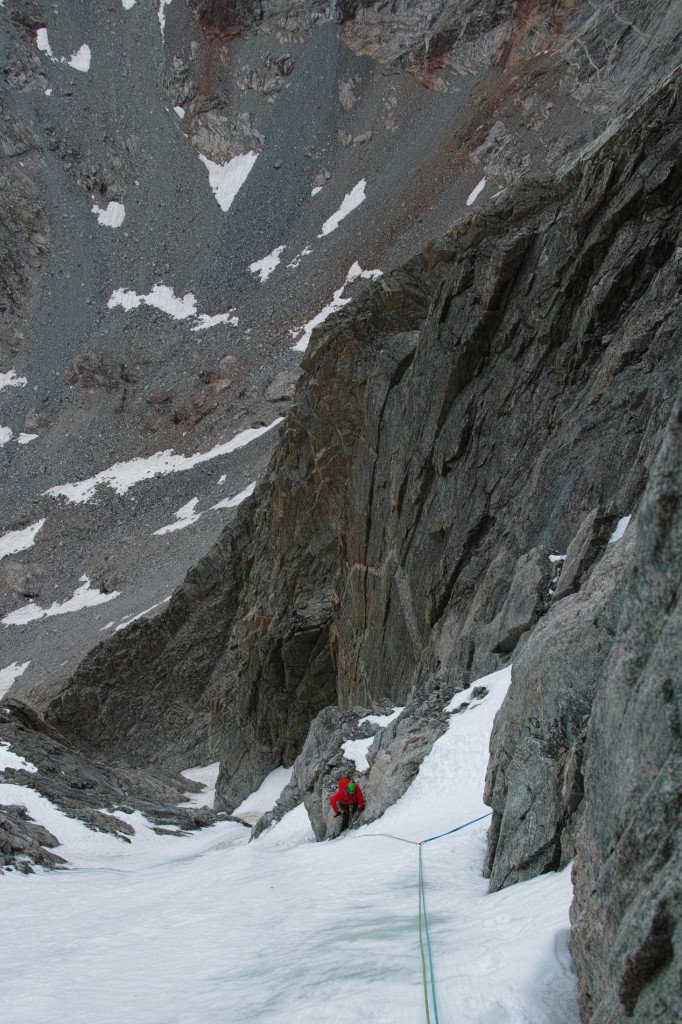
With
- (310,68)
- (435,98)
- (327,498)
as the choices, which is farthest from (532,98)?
(327,498)

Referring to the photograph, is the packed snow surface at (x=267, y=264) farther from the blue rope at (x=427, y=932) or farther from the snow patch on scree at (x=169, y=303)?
the blue rope at (x=427, y=932)

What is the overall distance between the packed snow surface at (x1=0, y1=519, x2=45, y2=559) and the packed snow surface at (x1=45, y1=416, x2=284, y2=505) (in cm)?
383

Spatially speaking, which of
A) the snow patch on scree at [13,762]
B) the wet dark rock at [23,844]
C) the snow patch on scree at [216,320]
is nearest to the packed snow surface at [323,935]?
the wet dark rock at [23,844]

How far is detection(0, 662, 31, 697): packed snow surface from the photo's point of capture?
1801 inches

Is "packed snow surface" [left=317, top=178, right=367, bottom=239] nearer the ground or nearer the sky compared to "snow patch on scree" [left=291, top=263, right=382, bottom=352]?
nearer the sky

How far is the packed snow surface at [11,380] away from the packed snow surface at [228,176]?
107 ft

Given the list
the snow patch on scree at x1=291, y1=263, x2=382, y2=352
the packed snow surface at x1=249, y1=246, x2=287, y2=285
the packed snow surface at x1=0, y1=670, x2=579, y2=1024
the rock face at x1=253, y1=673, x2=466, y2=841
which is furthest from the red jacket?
the packed snow surface at x1=249, y1=246, x2=287, y2=285

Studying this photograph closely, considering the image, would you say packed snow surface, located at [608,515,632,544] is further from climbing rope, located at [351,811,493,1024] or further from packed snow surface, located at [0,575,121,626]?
packed snow surface, located at [0,575,121,626]

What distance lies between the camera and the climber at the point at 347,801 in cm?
1307

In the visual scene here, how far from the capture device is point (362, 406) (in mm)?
27766

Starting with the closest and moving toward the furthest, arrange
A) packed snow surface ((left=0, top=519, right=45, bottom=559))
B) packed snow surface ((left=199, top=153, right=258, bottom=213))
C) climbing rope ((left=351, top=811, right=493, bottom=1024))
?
1. climbing rope ((left=351, top=811, right=493, bottom=1024))
2. packed snow surface ((left=0, top=519, right=45, bottom=559))
3. packed snow surface ((left=199, top=153, right=258, bottom=213))

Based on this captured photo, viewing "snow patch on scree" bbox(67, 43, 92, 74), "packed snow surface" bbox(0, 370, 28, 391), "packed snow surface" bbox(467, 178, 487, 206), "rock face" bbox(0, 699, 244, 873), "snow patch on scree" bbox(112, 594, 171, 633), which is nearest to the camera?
"rock face" bbox(0, 699, 244, 873)

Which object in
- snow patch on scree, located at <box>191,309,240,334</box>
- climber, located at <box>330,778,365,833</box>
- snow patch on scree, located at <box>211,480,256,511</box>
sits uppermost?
snow patch on scree, located at <box>191,309,240,334</box>

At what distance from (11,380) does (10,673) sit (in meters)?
41.4
